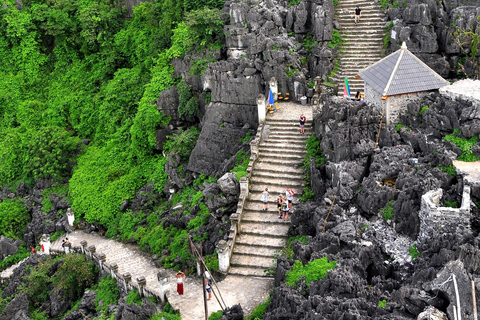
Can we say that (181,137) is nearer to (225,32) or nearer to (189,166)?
(189,166)

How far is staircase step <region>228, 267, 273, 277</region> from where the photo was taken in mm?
21828

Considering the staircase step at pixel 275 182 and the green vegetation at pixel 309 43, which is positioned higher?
the green vegetation at pixel 309 43

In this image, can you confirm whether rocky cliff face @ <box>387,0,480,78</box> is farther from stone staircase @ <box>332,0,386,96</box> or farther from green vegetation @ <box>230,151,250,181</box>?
green vegetation @ <box>230,151,250,181</box>

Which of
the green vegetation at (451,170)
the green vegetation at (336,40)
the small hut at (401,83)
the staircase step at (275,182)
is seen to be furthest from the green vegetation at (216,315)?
the green vegetation at (336,40)

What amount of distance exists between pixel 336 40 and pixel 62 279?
Result: 744 inches

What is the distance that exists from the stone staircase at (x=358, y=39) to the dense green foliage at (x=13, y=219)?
21.2 meters

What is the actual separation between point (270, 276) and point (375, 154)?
6261 millimetres

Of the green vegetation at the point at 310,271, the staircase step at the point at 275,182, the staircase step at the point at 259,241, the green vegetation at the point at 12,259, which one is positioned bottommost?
the green vegetation at the point at 12,259

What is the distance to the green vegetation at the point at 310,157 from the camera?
78.0 ft

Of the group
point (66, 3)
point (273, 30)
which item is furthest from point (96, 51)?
point (273, 30)

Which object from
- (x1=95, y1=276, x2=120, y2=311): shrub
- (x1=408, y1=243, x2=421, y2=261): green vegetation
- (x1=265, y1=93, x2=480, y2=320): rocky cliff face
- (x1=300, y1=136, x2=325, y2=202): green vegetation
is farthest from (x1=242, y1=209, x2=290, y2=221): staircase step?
(x1=95, y1=276, x2=120, y2=311): shrub

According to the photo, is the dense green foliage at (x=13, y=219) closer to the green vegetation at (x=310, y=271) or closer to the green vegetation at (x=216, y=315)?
the green vegetation at (x=216, y=315)

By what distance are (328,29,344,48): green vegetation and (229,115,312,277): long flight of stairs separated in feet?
18.7

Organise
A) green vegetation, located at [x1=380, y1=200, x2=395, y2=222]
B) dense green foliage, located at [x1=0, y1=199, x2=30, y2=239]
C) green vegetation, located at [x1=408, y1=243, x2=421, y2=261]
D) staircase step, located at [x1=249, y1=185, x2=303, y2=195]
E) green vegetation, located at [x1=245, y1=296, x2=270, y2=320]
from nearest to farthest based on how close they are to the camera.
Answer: green vegetation, located at [x1=408, y1=243, x2=421, y2=261]
green vegetation, located at [x1=245, y1=296, x2=270, y2=320]
green vegetation, located at [x1=380, y1=200, x2=395, y2=222]
staircase step, located at [x1=249, y1=185, x2=303, y2=195]
dense green foliage, located at [x1=0, y1=199, x2=30, y2=239]
